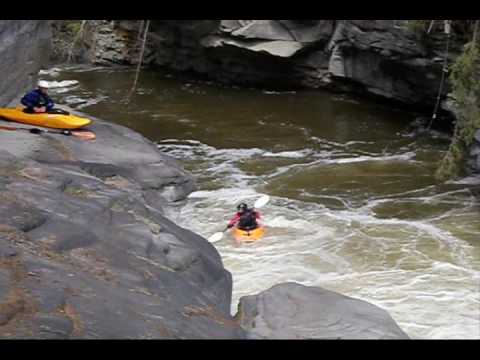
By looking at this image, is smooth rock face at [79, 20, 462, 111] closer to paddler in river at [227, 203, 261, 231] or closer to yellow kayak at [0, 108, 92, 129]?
yellow kayak at [0, 108, 92, 129]

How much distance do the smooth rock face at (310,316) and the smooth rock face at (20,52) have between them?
6.86 m

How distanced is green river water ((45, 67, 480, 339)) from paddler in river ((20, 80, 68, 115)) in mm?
2530

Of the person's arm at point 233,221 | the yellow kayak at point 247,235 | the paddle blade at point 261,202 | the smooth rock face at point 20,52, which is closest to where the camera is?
the yellow kayak at point 247,235

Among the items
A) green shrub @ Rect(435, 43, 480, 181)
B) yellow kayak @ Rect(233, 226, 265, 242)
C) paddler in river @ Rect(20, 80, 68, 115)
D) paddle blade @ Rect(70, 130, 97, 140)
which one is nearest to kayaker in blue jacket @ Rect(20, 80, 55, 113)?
paddler in river @ Rect(20, 80, 68, 115)

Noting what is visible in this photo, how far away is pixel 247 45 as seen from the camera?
55.4 feet

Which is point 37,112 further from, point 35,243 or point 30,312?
point 30,312

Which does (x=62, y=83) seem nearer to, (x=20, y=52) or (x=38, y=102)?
(x=20, y=52)

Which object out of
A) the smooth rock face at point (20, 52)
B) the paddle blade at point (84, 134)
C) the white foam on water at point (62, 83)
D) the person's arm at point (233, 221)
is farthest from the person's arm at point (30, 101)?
the white foam on water at point (62, 83)

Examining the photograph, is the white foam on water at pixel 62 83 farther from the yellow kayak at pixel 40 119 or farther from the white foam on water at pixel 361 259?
the white foam on water at pixel 361 259

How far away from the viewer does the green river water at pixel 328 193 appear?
7.30m

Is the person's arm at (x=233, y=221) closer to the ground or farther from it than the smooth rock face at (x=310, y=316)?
closer to the ground

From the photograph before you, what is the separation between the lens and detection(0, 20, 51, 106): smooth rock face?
1110 cm

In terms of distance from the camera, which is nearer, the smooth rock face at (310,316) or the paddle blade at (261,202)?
the smooth rock face at (310,316)
